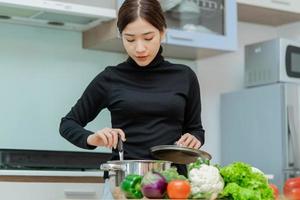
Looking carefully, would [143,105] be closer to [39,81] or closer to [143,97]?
[143,97]

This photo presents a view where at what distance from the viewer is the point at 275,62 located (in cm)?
291

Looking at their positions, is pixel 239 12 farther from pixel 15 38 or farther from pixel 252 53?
pixel 15 38

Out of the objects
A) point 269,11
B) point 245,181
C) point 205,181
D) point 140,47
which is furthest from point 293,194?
point 269,11

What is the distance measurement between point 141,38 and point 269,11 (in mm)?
1800

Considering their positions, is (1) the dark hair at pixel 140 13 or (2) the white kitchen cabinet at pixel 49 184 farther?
(2) the white kitchen cabinet at pixel 49 184

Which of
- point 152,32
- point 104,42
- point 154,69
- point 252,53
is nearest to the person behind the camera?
point 152,32

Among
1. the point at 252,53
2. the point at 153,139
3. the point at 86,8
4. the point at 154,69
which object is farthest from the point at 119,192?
the point at 252,53

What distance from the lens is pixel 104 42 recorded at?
2717 millimetres

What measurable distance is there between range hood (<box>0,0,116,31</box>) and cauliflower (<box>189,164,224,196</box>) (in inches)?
55.2

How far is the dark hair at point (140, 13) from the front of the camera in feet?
4.80

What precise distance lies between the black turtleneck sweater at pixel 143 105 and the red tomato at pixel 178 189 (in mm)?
420

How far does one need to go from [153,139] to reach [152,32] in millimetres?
271

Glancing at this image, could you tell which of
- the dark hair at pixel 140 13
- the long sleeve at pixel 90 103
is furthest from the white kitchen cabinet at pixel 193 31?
the dark hair at pixel 140 13

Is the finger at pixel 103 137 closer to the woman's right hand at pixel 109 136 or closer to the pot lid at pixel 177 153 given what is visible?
the woman's right hand at pixel 109 136
